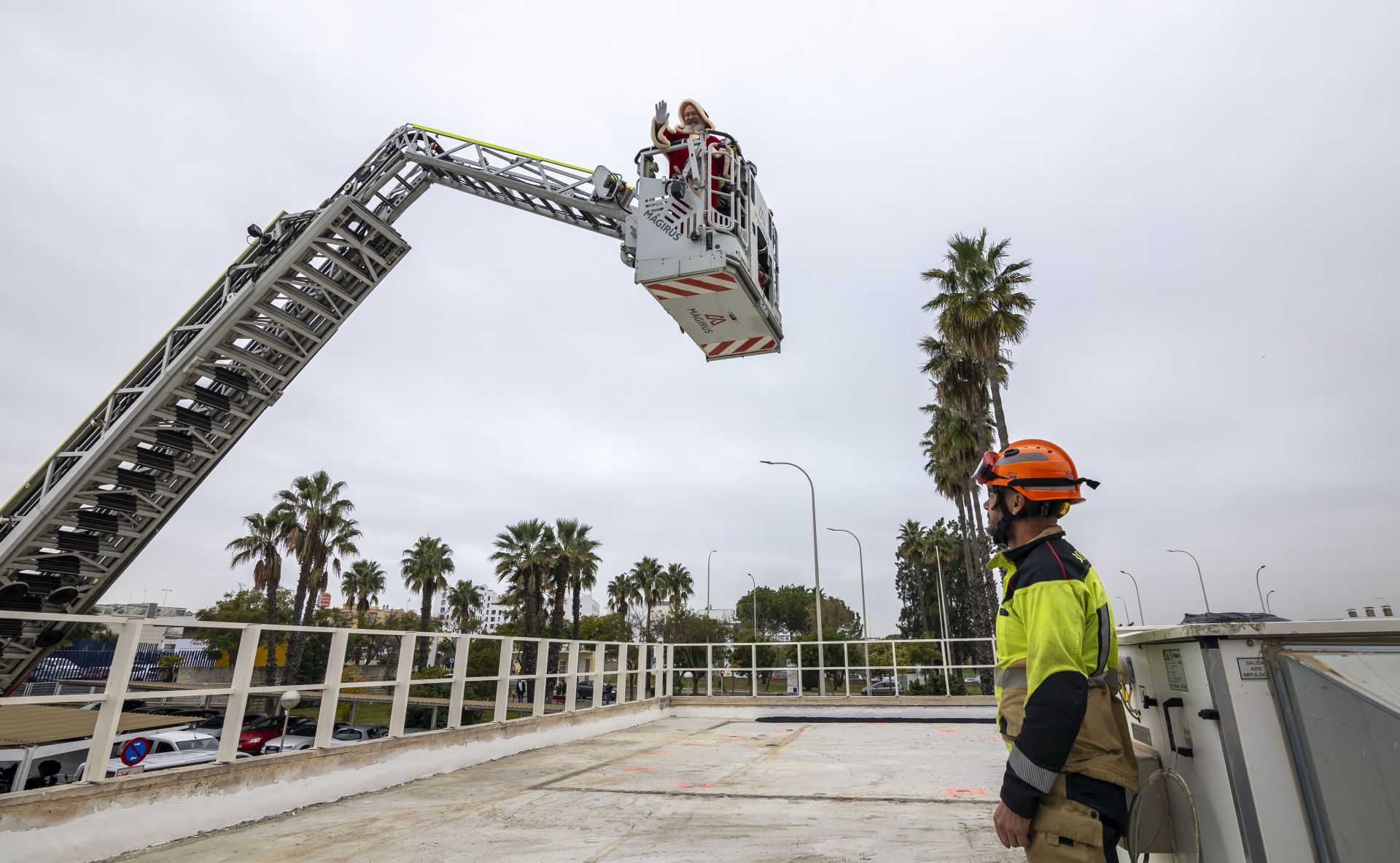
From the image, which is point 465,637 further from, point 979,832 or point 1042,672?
point 1042,672

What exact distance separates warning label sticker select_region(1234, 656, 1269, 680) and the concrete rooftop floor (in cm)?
230

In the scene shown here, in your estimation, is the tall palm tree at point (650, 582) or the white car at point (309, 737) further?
the tall palm tree at point (650, 582)

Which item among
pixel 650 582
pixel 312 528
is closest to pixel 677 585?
pixel 650 582

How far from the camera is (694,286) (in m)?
5.93

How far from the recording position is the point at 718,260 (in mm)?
5727

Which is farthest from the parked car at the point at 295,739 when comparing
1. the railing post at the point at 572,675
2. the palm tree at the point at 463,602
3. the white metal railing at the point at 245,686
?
the palm tree at the point at 463,602

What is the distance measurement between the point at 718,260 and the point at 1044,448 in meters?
3.69

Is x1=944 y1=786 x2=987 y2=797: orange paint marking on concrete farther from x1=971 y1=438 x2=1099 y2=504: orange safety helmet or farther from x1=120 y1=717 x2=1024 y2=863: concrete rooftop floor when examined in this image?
x1=971 y1=438 x2=1099 y2=504: orange safety helmet

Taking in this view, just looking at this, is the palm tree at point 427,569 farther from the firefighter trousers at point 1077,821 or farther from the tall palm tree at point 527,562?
the firefighter trousers at point 1077,821

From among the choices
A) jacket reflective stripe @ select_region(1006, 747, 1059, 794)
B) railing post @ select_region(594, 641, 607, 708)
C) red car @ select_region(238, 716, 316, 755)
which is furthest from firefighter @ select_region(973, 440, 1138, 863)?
red car @ select_region(238, 716, 316, 755)

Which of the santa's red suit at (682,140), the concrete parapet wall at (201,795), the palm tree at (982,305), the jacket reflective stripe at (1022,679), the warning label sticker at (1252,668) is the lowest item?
the concrete parapet wall at (201,795)

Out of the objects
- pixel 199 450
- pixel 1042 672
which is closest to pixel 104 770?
pixel 1042 672

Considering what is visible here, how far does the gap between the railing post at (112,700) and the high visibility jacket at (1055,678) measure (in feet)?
15.1

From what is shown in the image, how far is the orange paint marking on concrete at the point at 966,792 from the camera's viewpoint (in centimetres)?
541
